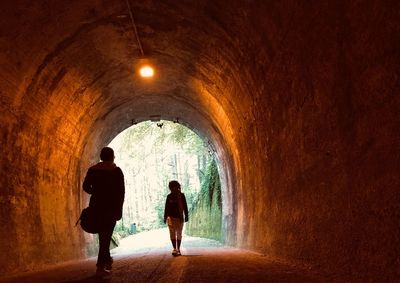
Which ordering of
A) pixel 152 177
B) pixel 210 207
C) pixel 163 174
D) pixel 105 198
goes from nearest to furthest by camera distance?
pixel 105 198 → pixel 210 207 → pixel 163 174 → pixel 152 177

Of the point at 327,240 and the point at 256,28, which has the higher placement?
the point at 256,28

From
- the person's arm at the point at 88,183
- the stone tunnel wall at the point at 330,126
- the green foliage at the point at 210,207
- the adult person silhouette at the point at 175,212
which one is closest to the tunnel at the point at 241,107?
the stone tunnel wall at the point at 330,126

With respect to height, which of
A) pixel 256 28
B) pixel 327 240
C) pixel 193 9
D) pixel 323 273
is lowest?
pixel 323 273

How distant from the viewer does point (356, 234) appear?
4438 mm

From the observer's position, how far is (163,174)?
5972 centimetres

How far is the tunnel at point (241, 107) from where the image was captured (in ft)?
13.3

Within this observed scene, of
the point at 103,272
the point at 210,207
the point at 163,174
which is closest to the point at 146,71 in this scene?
the point at 103,272

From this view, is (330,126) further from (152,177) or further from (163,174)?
(152,177)

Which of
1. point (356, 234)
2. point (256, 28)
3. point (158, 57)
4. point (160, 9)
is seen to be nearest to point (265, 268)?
point (356, 234)

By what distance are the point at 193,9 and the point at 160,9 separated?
683mm

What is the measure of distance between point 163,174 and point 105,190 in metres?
53.2

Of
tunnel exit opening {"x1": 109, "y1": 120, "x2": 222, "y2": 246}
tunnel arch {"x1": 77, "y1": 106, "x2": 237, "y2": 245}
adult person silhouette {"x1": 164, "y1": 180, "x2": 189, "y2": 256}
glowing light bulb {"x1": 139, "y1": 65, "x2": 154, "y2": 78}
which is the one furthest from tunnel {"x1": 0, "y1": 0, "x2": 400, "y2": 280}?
tunnel exit opening {"x1": 109, "y1": 120, "x2": 222, "y2": 246}

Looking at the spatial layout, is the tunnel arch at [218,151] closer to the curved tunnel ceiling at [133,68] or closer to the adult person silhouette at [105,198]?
the curved tunnel ceiling at [133,68]

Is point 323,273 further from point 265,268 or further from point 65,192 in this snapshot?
point 65,192
